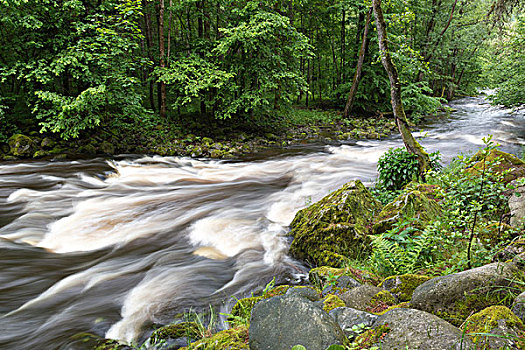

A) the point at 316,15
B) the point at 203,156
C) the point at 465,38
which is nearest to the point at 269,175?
the point at 203,156

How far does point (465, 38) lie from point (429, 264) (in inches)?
1064

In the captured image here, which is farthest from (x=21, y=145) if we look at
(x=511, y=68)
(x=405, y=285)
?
(x=511, y=68)

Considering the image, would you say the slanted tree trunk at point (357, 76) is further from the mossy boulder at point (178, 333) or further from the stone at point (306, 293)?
the mossy boulder at point (178, 333)

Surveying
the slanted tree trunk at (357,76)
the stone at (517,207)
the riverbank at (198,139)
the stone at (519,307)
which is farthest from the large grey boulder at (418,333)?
the slanted tree trunk at (357,76)

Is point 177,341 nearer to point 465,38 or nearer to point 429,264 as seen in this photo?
point 429,264

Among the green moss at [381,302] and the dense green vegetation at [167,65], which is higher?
the dense green vegetation at [167,65]

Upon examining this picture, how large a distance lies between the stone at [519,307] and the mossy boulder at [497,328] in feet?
0.40

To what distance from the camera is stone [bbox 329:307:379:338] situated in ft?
7.47

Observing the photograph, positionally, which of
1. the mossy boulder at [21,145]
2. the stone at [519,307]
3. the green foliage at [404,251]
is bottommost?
the green foliage at [404,251]

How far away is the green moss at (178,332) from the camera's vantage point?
11.1ft

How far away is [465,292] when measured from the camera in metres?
2.35

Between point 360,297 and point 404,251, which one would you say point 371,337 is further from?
point 404,251

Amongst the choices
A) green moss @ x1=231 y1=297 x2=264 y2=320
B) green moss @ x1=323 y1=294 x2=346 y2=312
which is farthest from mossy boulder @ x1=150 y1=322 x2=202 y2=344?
green moss @ x1=323 y1=294 x2=346 y2=312

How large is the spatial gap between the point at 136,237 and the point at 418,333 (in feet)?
18.5
